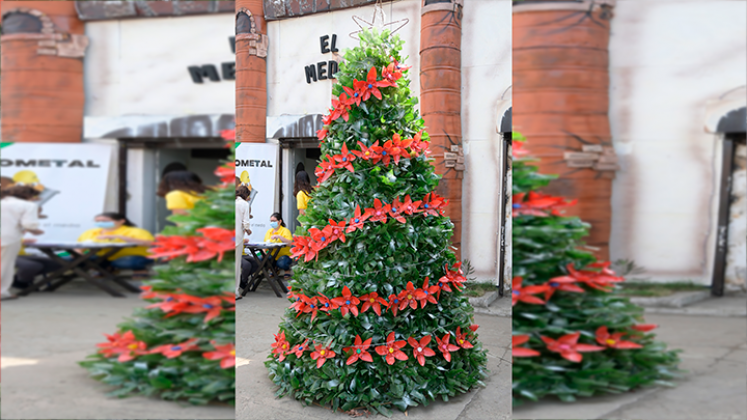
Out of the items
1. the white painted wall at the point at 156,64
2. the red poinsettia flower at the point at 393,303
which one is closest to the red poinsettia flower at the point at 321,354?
the red poinsettia flower at the point at 393,303

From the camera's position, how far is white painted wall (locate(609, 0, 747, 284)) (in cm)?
142

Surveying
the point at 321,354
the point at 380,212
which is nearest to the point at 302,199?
the point at 380,212

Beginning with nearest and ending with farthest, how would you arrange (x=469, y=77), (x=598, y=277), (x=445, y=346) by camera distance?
(x=469, y=77), (x=445, y=346), (x=598, y=277)

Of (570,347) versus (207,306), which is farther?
(207,306)

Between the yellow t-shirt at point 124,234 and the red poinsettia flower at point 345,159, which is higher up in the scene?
the red poinsettia flower at point 345,159

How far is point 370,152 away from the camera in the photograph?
127 centimetres

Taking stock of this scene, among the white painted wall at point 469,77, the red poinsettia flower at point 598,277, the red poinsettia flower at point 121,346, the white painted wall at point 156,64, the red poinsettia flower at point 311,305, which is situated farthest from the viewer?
the red poinsettia flower at point 121,346

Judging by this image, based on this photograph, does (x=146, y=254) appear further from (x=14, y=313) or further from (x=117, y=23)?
(x=117, y=23)

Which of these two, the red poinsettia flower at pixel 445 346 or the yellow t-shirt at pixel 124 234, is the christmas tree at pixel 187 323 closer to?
the yellow t-shirt at pixel 124 234

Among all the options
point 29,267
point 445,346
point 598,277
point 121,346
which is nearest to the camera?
point 445,346

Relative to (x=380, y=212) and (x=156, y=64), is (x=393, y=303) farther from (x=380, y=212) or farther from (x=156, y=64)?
(x=156, y=64)

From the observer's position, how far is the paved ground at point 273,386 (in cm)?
129

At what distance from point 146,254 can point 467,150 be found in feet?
4.01

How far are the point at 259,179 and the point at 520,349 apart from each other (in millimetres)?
1073
